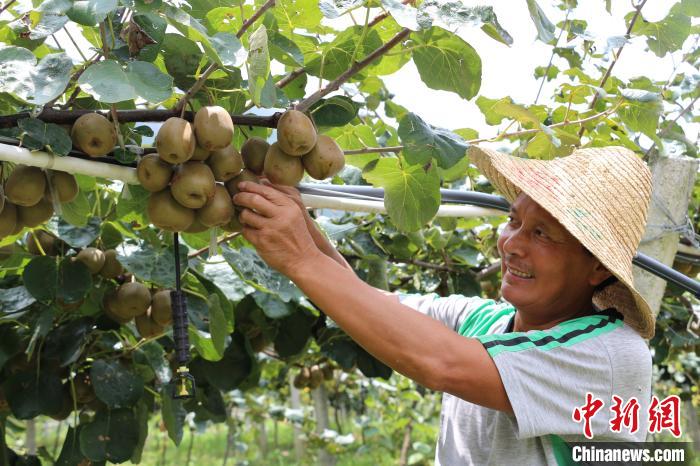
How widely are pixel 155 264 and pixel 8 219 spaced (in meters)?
0.65

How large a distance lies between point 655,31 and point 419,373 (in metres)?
1.31

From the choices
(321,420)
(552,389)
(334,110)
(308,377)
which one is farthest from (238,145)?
(321,420)

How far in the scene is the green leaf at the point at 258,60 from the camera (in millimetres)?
1229

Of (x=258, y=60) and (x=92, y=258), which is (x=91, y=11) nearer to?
(x=258, y=60)

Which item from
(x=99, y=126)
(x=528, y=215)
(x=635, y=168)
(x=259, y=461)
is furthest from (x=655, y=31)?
(x=259, y=461)

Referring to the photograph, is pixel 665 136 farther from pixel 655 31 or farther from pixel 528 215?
pixel 528 215

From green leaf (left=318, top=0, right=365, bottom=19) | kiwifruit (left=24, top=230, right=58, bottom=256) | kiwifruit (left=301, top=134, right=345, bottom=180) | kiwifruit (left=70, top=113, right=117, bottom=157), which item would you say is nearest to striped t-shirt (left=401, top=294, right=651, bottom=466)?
kiwifruit (left=301, top=134, right=345, bottom=180)

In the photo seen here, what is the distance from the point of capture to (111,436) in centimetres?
243

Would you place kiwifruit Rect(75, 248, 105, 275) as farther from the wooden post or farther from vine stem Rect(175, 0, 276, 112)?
the wooden post

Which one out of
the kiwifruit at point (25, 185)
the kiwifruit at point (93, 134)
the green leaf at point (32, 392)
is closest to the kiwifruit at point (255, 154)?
the kiwifruit at point (93, 134)

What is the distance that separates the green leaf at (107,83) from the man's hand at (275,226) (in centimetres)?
26

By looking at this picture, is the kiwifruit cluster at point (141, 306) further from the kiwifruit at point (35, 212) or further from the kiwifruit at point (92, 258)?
the kiwifruit at point (35, 212)

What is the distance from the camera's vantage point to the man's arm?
4.71ft

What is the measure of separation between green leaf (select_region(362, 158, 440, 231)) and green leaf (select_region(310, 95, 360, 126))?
19cm
